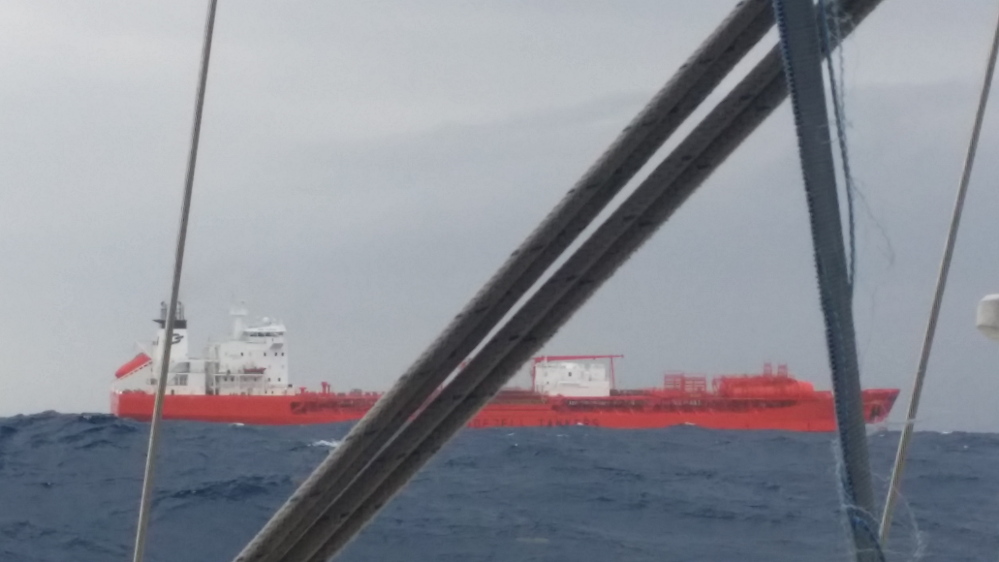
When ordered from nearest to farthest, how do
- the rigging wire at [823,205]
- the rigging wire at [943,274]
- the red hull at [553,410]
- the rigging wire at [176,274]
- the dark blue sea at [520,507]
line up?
the rigging wire at [823,205] < the rigging wire at [176,274] < the rigging wire at [943,274] < the dark blue sea at [520,507] < the red hull at [553,410]

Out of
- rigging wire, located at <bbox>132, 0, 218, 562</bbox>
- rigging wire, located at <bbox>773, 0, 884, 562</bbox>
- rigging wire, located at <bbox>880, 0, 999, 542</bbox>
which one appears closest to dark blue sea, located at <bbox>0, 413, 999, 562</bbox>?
rigging wire, located at <bbox>880, 0, 999, 542</bbox>

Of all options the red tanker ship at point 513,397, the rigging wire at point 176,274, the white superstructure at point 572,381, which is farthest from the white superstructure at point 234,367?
the rigging wire at point 176,274

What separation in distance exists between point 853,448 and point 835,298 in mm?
124

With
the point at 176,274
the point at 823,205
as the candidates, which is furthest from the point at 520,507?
the point at 823,205

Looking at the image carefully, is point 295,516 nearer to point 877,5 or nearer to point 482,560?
point 877,5

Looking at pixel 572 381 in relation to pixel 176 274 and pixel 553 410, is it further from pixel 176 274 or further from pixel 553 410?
pixel 176 274

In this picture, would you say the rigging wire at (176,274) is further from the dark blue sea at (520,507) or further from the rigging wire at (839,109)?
the dark blue sea at (520,507)

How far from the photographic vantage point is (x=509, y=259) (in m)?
1.18

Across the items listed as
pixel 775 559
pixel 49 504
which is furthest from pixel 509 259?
pixel 49 504

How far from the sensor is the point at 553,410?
25297mm

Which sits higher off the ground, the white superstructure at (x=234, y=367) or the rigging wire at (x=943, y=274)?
the white superstructure at (x=234, y=367)

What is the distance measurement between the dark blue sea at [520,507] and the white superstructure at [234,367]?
1490 cm

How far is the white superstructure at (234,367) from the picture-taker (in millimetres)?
26188

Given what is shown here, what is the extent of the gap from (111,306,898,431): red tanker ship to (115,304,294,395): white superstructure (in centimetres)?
2
